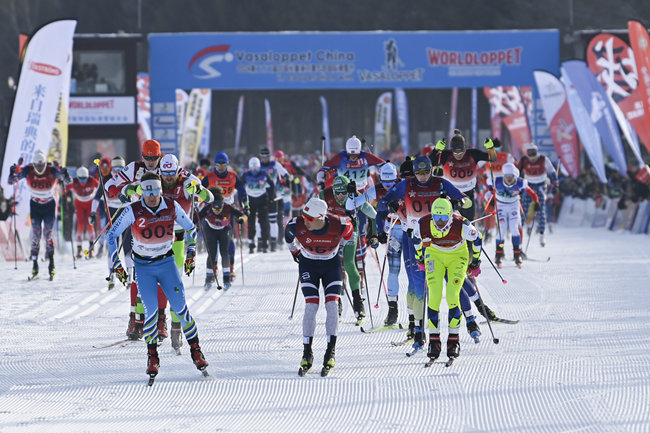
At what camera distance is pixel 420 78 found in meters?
31.5

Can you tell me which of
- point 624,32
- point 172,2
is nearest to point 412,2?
point 172,2

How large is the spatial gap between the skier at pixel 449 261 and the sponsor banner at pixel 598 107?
1733 cm

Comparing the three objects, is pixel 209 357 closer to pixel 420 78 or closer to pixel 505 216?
pixel 505 216

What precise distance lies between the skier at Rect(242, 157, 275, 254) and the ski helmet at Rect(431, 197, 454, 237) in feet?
35.8

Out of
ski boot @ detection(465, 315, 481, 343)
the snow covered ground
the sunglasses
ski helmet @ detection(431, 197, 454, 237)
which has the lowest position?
the snow covered ground

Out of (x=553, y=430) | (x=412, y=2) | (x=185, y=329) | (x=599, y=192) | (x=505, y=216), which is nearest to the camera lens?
(x=553, y=430)

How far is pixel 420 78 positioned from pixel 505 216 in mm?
14002

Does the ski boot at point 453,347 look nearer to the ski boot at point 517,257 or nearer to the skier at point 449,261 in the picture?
Result: the skier at point 449,261

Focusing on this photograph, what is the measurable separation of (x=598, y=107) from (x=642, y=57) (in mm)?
3489

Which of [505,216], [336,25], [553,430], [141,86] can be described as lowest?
[553,430]

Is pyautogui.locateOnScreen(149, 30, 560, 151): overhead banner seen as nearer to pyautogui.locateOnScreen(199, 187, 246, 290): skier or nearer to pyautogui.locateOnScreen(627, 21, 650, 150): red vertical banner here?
pyautogui.locateOnScreen(627, 21, 650, 150): red vertical banner

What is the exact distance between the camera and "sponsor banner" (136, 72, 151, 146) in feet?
103

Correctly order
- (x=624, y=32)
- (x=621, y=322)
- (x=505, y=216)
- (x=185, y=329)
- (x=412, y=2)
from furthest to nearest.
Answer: (x=412, y=2)
(x=624, y=32)
(x=505, y=216)
(x=621, y=322)
(x=185, y=329)

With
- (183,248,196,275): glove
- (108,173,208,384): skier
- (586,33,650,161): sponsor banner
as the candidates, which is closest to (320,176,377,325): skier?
(183,248,196,275): glove
